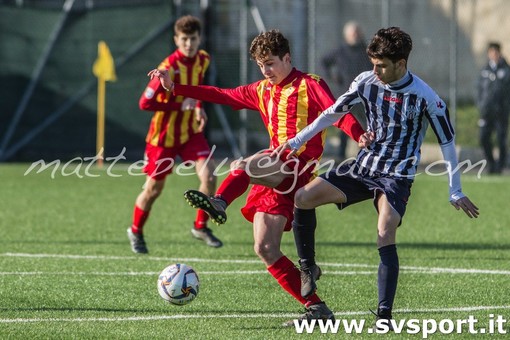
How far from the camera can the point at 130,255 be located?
9.38m

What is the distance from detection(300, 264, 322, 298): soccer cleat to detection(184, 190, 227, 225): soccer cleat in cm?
65

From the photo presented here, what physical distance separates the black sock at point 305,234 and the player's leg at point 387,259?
444mm

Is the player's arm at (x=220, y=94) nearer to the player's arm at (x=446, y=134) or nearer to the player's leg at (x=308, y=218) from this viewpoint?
the player's leg at (x=308, y=218)

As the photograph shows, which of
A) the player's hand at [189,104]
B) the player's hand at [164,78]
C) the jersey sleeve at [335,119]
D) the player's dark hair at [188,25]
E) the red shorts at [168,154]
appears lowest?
the red shorts at [168,154]

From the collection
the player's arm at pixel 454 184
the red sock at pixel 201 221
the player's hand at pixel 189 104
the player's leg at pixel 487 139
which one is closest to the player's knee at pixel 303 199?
the player's arm at pixel 454 184

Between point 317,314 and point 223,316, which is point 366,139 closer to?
point 317,314

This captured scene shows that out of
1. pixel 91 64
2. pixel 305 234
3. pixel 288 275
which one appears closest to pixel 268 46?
pixel 305 234

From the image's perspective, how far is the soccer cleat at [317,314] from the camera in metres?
6.37

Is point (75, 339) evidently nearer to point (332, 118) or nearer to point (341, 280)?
point (332, 118)

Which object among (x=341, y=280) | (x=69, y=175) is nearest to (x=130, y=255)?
(x=341, y=280)

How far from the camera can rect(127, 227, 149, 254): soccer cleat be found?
956 cm

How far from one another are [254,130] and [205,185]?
9.72 m

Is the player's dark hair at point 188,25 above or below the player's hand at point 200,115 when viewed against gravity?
above

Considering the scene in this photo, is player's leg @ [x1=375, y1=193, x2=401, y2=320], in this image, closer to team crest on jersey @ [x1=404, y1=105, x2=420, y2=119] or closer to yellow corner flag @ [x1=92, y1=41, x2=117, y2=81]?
team crest on jersey @ [x1=404, y1=105, x2=420, y2=119]
